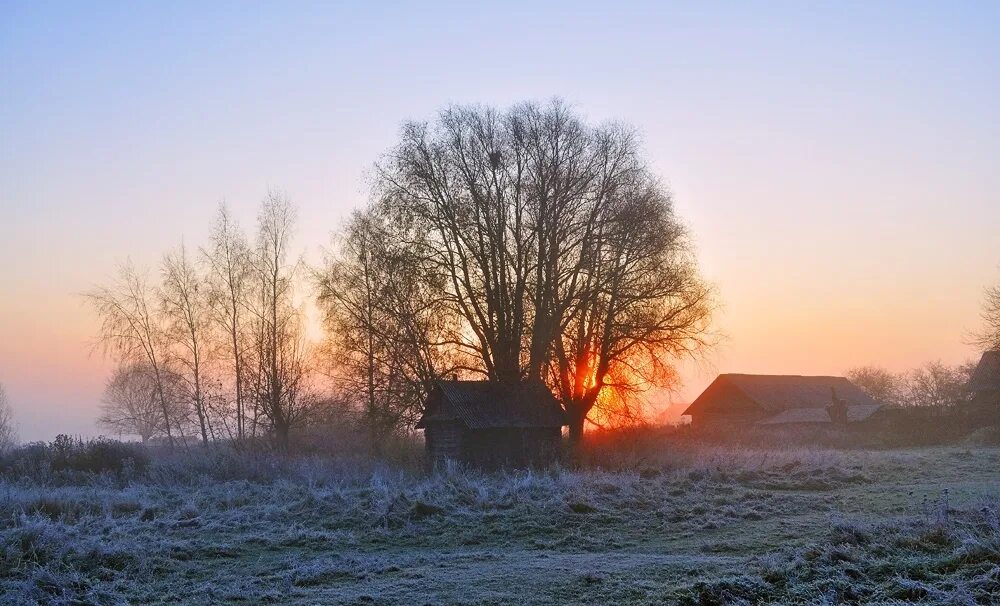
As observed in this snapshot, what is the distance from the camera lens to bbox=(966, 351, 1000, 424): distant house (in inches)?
2213

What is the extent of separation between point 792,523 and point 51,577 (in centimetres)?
1322

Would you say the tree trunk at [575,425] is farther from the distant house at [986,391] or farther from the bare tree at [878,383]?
the bare tree at [878,383]

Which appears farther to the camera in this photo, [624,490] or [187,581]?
[624,490]

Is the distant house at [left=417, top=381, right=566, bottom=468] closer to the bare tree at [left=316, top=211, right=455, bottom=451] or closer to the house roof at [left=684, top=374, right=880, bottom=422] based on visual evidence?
the bare tree at [left=316, top=211, right=455, bottom=451]

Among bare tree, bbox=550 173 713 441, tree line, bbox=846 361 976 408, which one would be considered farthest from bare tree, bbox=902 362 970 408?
bare tree, bbox=550 173 713 441

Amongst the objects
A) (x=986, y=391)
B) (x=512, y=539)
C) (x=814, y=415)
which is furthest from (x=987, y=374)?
Answer: (x=512, y=539)

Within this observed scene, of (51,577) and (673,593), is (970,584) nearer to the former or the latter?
(673,593)

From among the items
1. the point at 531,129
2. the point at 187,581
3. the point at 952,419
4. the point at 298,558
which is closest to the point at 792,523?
the point at 298,558

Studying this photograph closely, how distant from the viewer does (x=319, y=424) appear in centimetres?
4625

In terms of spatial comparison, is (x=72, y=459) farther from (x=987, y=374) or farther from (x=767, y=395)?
(x=987, y=374)

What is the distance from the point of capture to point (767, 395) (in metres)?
72.9

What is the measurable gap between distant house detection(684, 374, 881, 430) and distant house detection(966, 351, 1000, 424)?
691 centimetres

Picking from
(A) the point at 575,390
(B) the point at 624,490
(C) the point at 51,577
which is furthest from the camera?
(A) the point at 575,390

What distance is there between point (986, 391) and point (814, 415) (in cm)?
1165
